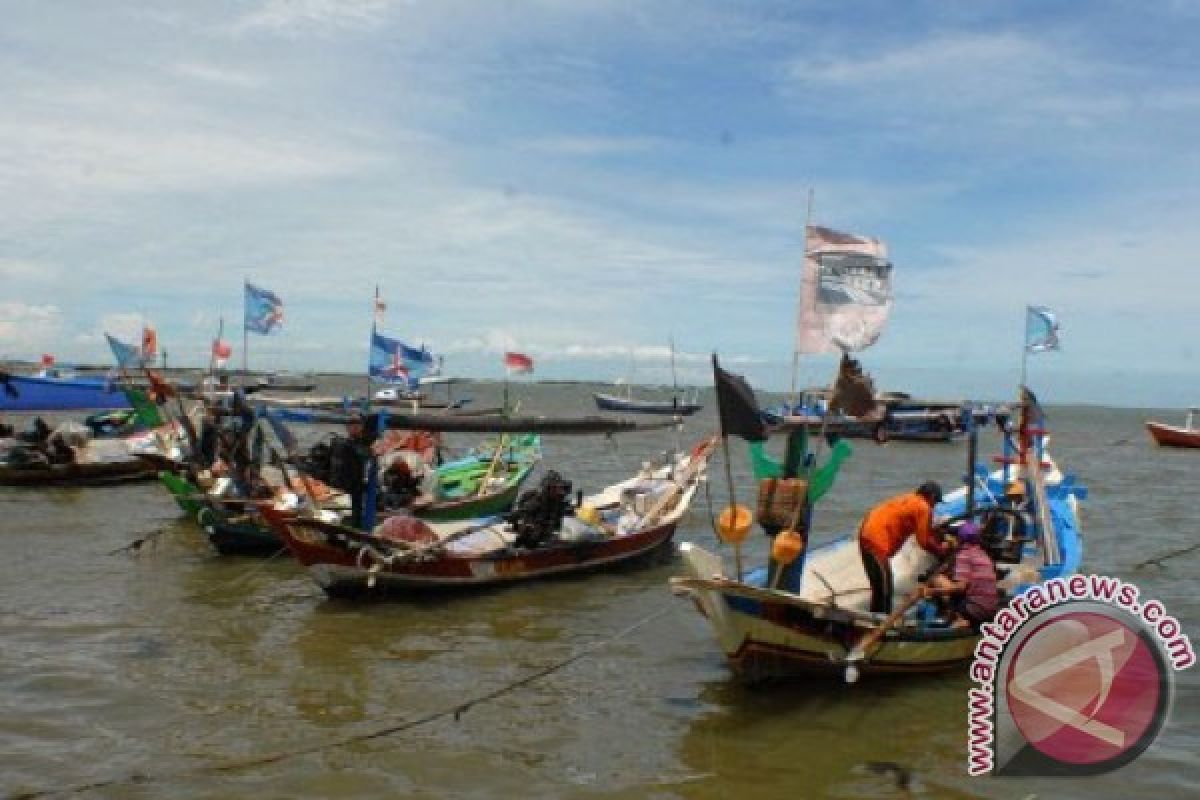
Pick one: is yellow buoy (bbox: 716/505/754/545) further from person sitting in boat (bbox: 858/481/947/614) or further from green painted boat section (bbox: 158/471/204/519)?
green painted boat section (bbox: 158/471/204/519)

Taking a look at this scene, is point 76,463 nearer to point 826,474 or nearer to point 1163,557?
point 826,474

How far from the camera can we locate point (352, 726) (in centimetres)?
976

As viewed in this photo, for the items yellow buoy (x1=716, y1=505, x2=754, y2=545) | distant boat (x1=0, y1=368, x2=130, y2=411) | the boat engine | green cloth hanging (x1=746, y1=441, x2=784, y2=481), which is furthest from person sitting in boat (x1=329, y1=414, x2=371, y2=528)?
distant boat (x1=0, y1=368, x2=130, y2=411)

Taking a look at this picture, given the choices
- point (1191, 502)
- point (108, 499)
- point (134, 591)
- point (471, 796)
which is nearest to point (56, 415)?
point (108, 499)

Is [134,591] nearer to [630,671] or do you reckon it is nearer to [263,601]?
[263,601]

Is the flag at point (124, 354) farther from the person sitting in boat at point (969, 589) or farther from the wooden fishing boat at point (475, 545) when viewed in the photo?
the person sitting in boat at point (969, 589)

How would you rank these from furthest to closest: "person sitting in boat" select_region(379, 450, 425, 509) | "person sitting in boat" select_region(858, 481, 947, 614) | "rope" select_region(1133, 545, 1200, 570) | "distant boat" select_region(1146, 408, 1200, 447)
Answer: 1. "distant boat" select_region(1146, 408, 1200, 447)
2. "person sitting in boat" select_region(379, 450, 425, 509)
3. "rope" select_region(1133, 545, 1200, 570)
4. "person sitting in boat" select_region(858, 481, 947, 614)

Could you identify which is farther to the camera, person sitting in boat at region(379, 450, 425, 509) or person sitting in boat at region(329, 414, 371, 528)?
person sitting in boat at region(379, 450, 425, 509)

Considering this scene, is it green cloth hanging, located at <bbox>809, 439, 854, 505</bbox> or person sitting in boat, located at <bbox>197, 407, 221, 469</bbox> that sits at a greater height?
green cloth hanging, located at <bbox>809, 439, 854, 505</bbox>

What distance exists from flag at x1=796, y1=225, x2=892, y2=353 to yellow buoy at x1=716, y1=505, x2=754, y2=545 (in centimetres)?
174

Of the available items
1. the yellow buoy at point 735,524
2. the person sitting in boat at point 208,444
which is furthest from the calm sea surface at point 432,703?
the person sitting in boat at point 208,444

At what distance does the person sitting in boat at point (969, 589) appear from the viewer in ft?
36.7

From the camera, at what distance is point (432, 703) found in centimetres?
1048

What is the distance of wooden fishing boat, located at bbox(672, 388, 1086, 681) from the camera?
9773mm
